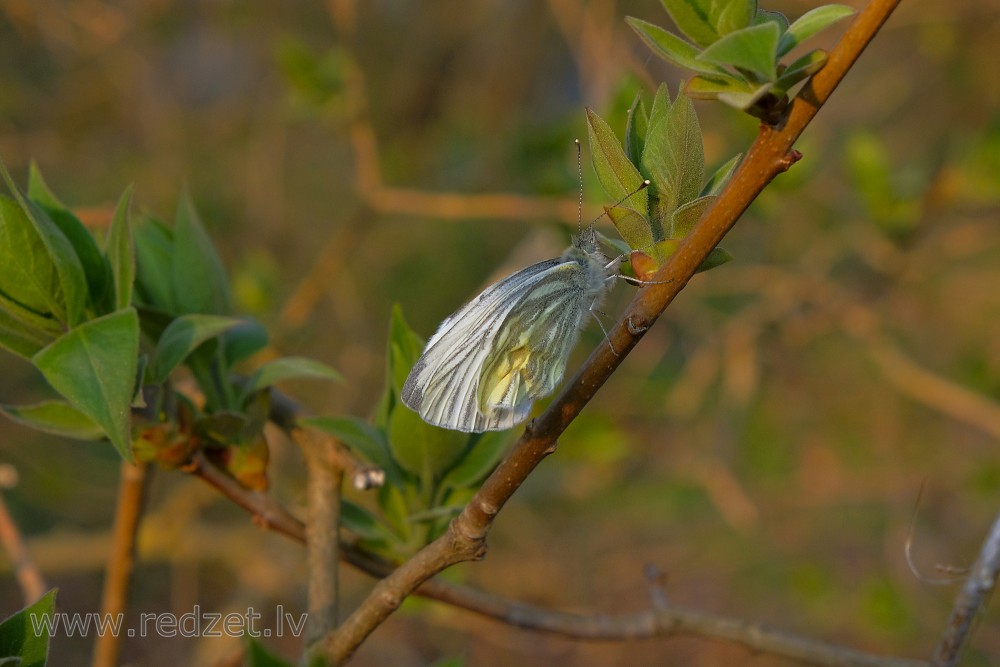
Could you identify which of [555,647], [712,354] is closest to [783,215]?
[712,354]

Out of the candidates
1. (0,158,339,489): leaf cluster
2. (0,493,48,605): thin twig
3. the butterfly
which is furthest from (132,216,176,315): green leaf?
(0,493,48,605): thin twig

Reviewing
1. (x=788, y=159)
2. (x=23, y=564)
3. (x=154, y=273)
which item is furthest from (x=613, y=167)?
(x=23, y=564)

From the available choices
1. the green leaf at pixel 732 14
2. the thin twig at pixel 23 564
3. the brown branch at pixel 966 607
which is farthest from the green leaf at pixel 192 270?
Answer: the brown branch at pixel 966 607

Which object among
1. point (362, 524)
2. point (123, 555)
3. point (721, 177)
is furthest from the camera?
point (123, 555)

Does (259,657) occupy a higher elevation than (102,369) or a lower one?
lower

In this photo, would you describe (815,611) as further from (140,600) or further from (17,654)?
(140,600)

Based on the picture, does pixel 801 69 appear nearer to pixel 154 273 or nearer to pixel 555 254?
pixel 154 273
